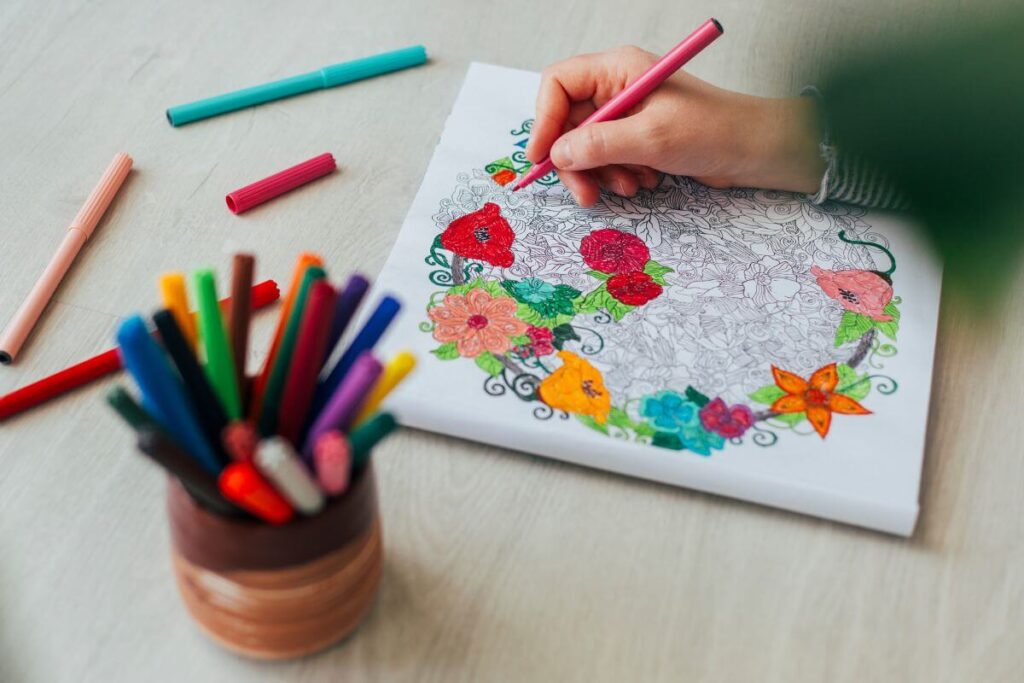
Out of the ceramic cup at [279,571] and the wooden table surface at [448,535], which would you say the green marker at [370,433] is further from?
the wooden table surface at [448,535]

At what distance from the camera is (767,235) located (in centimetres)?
75

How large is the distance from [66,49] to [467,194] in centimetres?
41

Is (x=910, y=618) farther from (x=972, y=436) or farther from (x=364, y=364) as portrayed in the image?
(x=364, y=364)

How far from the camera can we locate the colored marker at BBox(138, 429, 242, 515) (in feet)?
1.32

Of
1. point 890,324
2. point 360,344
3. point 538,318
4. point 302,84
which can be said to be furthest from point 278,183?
point 890,324

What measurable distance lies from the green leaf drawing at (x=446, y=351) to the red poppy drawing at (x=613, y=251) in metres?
0.13

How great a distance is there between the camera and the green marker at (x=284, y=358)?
1.48 feet

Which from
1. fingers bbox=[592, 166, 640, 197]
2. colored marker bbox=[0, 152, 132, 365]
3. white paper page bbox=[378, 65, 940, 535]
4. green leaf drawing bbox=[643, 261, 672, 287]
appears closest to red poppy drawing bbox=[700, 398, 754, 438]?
white paper page bbox=[378, 65, 940, 535]

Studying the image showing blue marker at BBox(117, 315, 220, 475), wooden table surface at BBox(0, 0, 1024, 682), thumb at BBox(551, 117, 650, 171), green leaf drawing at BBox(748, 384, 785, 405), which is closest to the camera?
blue marker at BBox(117, 315, 220, 475)

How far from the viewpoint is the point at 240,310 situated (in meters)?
0.46

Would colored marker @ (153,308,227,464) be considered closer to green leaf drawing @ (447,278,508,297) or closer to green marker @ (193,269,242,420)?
green marker @ (193,269,242,420)

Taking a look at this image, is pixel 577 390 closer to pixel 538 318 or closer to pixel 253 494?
pixel 538 318

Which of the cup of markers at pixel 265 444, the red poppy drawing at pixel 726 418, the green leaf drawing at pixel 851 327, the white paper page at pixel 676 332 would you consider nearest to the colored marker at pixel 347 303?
the cup of markers at pixel 265 444

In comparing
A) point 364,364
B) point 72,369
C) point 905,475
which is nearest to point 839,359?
point 905,475
